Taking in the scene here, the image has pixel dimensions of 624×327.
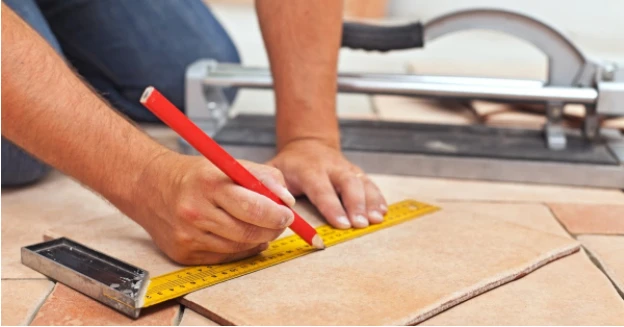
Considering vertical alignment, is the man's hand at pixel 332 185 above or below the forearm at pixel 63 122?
below

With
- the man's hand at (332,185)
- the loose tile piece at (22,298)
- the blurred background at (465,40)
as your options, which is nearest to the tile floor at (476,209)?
the loose tile piece at (22,298)

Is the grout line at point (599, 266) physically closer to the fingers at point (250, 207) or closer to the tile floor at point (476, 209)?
the tile floor at point (476, 209)

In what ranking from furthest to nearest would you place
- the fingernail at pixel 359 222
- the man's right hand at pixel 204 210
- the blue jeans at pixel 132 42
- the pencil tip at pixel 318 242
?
the blue jeans at pixel 132 42 < the fingernail at pixel 359 222 < the pencil tip at pixel 318 242 < the man's right hand at pixel 204 210

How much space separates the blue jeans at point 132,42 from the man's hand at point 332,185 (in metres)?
0.73

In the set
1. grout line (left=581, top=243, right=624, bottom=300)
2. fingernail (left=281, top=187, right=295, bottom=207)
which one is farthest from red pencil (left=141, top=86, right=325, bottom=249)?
grout line (left=581, top=243, right=624, bottom=300)

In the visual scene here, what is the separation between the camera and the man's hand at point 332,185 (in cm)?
116

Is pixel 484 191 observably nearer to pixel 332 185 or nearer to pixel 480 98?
pixel 480 98

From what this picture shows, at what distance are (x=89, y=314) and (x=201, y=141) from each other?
252 mm

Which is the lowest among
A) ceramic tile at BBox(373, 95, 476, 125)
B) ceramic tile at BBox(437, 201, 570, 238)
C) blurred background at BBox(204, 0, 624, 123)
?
blurred background at BBox(204, 0, 624, 123)

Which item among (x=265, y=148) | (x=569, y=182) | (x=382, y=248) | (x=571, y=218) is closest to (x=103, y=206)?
(x=265, y=148)

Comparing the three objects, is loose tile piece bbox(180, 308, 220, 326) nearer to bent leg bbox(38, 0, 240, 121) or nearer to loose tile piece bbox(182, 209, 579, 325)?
loose tile piece bbox(182, 209, 579, 325)

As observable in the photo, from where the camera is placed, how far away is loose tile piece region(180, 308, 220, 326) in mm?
870

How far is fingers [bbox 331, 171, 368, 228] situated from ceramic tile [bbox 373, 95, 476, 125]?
870mm

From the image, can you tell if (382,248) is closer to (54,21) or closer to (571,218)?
(571,218)
